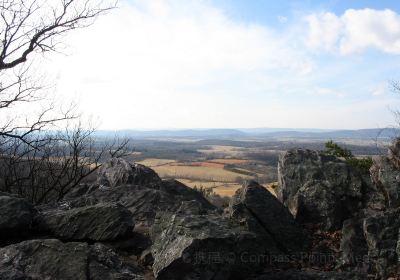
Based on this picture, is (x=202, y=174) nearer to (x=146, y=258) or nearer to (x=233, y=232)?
(x=146, y=258)

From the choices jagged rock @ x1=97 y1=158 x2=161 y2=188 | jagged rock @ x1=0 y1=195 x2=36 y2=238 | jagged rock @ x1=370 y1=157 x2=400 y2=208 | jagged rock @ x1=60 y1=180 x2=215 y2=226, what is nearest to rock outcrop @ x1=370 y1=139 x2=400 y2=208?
jagged rock @ x1=370 y1=157 x2=400 y2=208

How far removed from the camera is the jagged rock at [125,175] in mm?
18297

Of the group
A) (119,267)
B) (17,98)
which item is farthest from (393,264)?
(17,98)

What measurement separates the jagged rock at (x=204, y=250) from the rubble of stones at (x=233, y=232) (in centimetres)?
2

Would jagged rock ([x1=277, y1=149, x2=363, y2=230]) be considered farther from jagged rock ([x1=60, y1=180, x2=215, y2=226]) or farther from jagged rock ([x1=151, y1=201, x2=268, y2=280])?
jagged rock ([x1=60, y1=180, x2=215, y2=226])

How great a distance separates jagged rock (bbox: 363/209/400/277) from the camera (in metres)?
10.4

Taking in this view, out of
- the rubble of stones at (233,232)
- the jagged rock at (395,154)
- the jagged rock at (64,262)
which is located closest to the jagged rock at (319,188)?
the rubble of stones at (233,232)

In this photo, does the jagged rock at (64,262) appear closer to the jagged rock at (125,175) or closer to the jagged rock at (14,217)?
the jagged rock at (14,217)

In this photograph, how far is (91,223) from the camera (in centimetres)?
1123

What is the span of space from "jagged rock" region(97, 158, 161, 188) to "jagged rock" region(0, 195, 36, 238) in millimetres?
6567

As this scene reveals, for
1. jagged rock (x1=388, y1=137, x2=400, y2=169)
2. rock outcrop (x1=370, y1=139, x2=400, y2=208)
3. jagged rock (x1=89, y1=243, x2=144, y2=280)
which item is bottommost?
jagged rock (x1=89, y1=243, x2=144, y2=280)

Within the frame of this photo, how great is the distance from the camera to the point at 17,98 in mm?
20016

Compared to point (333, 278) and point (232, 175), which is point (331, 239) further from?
point (232, 175)

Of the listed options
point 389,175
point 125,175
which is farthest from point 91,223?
point 389,175
